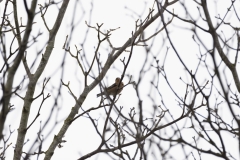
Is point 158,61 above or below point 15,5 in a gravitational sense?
below

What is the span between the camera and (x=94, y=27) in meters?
4.84

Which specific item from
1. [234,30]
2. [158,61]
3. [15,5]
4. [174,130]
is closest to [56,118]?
[174,130]

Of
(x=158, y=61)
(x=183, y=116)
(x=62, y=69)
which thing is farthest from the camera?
(x=158, y=61)

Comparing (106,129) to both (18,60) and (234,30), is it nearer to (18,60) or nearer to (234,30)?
(18,60)

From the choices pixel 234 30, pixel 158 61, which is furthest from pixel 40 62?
pixel 234 30

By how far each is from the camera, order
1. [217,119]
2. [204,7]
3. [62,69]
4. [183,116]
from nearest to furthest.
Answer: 1. [204,7]
2. [62,69]
3. [183,116]
4. [217,119]

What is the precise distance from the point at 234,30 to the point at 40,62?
237 centimetres

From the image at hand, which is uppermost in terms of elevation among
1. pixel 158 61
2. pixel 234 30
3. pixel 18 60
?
pixel 234 30

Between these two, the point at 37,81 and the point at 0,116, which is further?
the point at 37,81

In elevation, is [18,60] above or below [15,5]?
below

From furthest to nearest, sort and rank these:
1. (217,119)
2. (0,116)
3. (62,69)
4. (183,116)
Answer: (217,119) → (183,116) → (62,69) → (0,116)

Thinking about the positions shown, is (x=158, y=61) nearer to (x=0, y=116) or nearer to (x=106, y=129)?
(x=106, y=129)

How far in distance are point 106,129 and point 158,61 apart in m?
1.16

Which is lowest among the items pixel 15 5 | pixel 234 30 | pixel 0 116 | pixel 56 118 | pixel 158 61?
pixel 0 116
